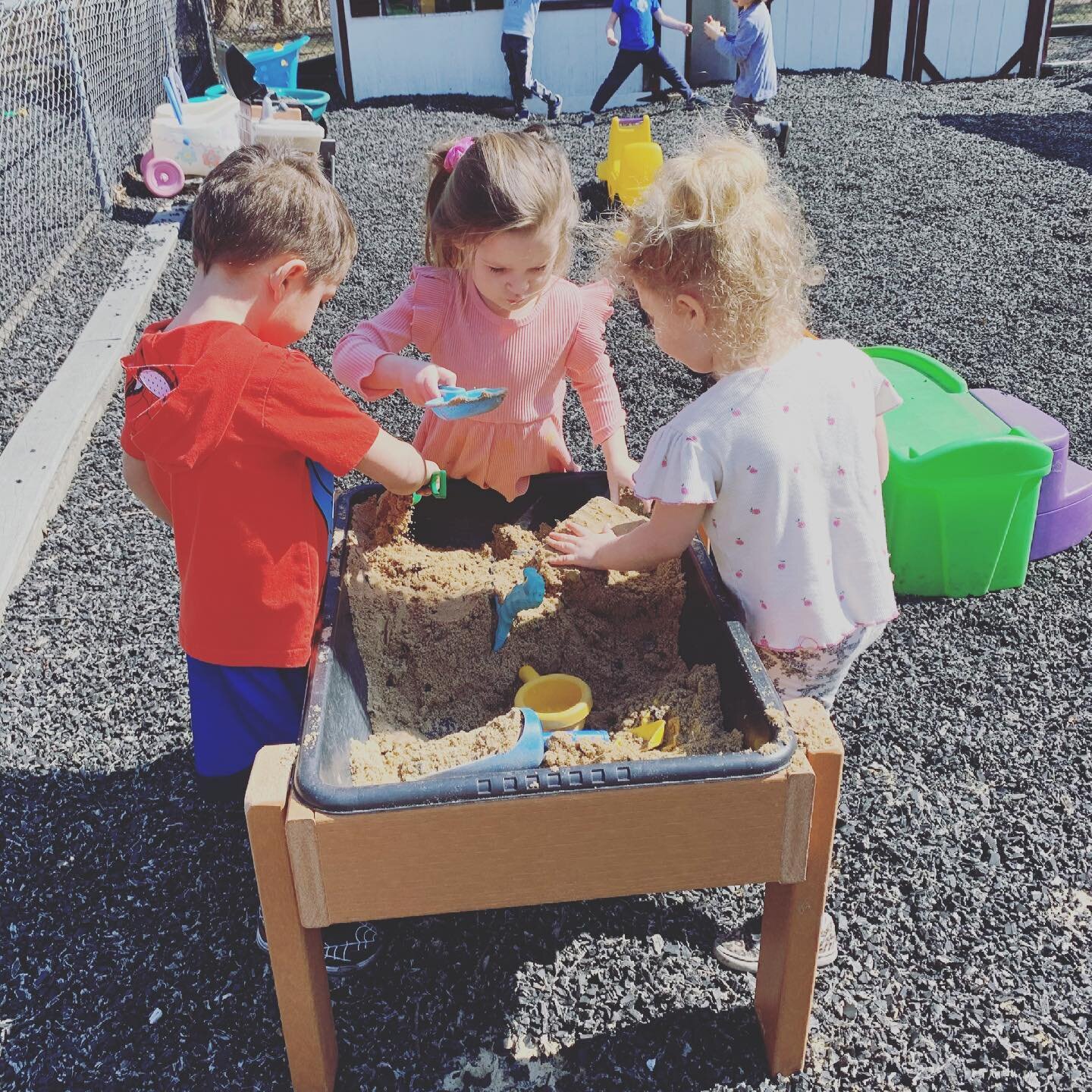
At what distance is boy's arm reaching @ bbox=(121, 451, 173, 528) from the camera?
179 cm

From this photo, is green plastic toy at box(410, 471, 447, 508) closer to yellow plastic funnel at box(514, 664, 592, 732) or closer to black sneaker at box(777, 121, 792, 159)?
yellow plastic funnel at box(514, 664, 592, 732)

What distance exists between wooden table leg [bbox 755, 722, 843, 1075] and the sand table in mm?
405

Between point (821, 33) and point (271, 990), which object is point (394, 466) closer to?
point (271, 990)

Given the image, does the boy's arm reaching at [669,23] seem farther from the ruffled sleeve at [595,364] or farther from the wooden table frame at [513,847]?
the wooden table frame at [513,847]

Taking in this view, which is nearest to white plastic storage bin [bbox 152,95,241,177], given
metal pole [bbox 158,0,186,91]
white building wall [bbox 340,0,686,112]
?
metal pole [bbox 158,0,186,91]

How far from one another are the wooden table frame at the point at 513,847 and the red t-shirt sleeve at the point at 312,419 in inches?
17.7

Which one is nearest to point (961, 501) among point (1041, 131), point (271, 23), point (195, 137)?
point (195, 137)

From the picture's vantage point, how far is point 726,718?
5.12 feet

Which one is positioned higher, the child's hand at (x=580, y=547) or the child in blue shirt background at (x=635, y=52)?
the child's hand at (x=580, y=547)

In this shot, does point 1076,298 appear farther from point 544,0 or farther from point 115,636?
point 544,0

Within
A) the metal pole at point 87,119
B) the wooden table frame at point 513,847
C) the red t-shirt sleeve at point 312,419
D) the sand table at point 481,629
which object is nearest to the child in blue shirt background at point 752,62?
the metal pole at point 87,119

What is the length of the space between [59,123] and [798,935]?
6367 millimetres

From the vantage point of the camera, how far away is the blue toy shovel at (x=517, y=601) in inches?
78.2

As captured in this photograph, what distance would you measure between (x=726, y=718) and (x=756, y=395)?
1.57 ft
